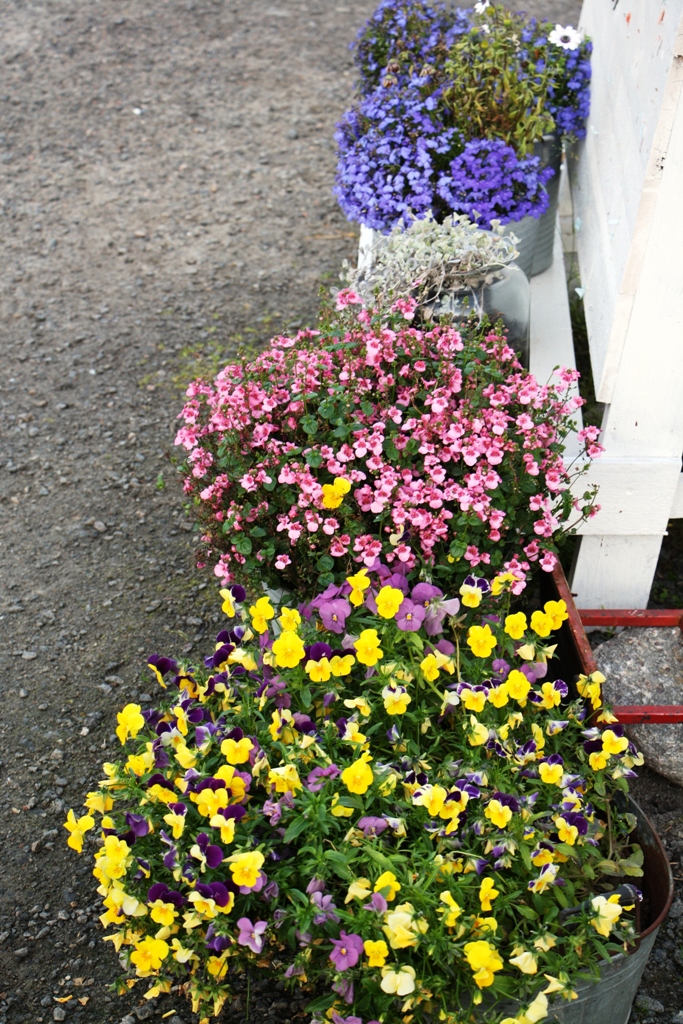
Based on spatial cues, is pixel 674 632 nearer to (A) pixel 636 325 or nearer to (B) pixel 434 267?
(A) pixel 636 325

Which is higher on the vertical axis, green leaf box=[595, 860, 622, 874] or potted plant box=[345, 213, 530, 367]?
potted plant box=[345, 213, 530, 367]

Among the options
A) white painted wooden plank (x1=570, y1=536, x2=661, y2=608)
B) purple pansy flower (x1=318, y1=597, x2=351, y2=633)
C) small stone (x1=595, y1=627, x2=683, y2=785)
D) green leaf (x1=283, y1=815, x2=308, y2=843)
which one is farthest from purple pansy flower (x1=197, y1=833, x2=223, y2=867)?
white painted wooden plank (x1=570, y1=536, x2=661, y2=608)

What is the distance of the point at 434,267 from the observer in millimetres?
2582

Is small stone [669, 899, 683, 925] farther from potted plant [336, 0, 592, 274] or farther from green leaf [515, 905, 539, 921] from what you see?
potted plant [336, 0, 592, 274]

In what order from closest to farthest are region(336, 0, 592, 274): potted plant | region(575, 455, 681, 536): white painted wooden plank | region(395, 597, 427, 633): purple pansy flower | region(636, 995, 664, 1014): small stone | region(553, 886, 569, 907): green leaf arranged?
region(553, 886, 569, 907): green leaf → region(395, 597, 427, 633): purple pansy flower → region(636, 995, 664, 1014): small stone → region(575, 455, 681, 536): white painted wooden plank → region(336, 0, 592, 274): potted plant

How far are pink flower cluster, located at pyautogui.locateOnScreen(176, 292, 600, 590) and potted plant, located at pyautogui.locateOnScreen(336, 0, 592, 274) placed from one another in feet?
2.96

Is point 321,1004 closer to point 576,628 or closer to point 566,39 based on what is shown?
point 576,628

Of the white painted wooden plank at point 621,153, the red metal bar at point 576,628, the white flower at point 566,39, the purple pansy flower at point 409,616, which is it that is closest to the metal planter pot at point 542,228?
the white painted wooden plank at point 621,153

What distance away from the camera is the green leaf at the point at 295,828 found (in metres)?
1.53

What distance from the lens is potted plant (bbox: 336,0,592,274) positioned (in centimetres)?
297

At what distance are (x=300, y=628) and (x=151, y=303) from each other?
2.69 metres

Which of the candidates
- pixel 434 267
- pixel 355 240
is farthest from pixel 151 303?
pixel 434 267

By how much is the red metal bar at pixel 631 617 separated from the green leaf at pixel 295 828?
1110 millimetres

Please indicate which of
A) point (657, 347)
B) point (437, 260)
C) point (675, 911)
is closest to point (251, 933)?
point (675, 911)
